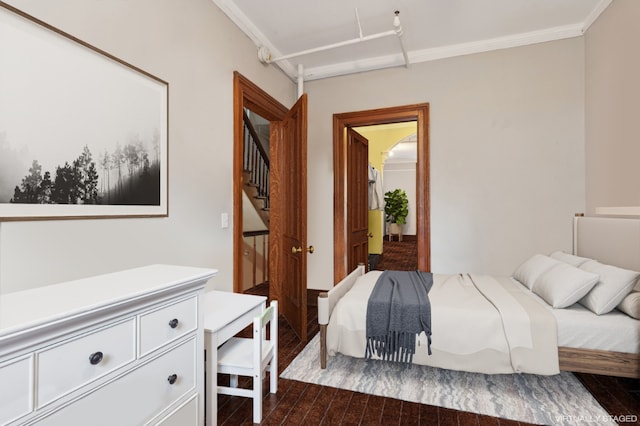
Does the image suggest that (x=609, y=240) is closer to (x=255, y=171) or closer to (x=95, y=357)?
(x=95, y=357)

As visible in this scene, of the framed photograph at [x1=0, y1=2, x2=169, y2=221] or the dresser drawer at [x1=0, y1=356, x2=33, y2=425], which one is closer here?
the dresser drawer at [x1=0, y1=356, x2=33, y2=425]

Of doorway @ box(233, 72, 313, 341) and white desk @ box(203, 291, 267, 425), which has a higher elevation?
doorway @ box(233, 72, 313, 341)

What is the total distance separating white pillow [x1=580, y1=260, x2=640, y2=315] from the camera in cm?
199

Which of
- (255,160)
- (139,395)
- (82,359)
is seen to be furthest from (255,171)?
(82,359)

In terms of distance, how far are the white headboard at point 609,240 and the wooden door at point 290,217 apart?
2.49 meters

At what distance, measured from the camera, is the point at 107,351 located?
1082mm

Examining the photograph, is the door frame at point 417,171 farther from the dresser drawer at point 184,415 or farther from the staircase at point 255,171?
the dresser drawer at point 184,415

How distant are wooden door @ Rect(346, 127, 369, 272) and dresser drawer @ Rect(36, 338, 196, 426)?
2896 millimetres

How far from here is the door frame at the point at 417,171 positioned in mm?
3691

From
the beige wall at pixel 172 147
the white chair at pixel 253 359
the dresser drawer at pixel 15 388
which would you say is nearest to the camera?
the dresser drawer at pixel 15 388

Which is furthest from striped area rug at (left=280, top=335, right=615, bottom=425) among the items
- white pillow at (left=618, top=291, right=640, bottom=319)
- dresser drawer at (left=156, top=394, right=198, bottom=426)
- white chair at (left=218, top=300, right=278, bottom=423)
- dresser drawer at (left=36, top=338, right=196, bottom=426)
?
dresser drawer at (left=36, top=338, right=196, bottom=426)

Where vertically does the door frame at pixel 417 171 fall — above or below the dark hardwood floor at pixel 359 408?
above

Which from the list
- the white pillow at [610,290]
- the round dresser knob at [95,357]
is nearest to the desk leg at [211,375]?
the round dresser knob at [95,357]

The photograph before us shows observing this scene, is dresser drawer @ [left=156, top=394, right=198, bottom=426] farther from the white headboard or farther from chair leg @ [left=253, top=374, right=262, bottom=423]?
the white headboard
